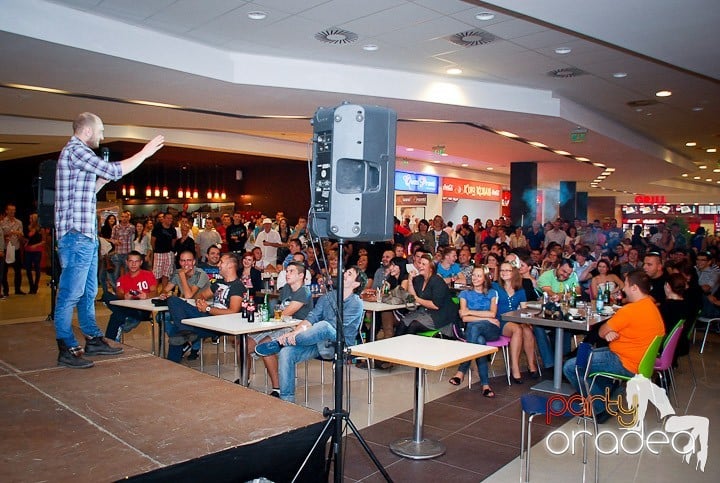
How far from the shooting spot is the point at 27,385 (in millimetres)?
3291

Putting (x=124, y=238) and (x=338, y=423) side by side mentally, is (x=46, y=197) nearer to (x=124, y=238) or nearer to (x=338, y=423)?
(x=338, y=423)

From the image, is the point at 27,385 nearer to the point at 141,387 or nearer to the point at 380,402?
the point at 141,387

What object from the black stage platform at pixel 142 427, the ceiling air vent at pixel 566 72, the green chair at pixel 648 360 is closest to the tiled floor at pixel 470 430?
the green chair at pixel 648 360

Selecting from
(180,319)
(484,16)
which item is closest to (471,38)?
(484,16)

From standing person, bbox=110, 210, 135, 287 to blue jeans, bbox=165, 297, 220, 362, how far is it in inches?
187

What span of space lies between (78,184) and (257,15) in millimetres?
2896

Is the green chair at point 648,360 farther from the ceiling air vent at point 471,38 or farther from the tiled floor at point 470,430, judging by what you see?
the ceiling air vent at point 471,38

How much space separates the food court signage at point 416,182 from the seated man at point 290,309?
35.9 ft

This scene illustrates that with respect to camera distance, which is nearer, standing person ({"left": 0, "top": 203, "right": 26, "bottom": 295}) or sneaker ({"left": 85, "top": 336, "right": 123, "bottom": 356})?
sneaker ({"left": 85, "top": 336, "right": 123, "bottom": 356})

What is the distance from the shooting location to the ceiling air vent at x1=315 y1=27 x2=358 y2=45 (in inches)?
236

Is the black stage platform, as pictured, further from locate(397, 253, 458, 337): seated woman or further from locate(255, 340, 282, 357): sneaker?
locate(397, 253, 458, 337): seated woman

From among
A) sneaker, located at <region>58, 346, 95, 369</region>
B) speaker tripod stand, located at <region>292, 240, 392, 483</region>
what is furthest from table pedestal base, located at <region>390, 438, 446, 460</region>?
sneaker, located at <region>58, 346, 95, 369</region>

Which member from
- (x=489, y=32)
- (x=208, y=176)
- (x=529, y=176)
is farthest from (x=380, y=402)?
(x=208, y=176)

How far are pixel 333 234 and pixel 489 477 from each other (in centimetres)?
192
